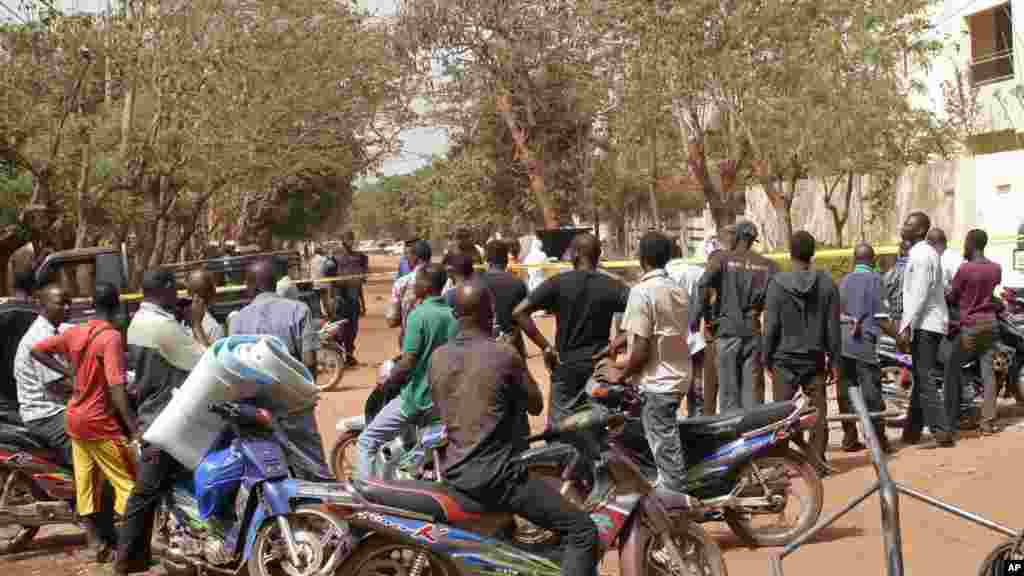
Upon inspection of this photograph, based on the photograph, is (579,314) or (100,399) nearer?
(100,399)

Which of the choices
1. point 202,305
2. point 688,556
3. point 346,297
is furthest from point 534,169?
point 688,556

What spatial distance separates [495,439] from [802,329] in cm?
459

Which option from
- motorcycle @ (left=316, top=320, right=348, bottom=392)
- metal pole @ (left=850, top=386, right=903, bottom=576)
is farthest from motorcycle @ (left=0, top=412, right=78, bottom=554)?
motorcycle @ (left=316, top=320, right=348, bottom=392)

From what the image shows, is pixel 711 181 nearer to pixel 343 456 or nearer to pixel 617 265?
pixel 617 265

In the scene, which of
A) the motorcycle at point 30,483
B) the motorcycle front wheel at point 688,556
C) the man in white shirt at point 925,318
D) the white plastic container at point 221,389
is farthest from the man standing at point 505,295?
the motorcycle front wheel at point 688,556

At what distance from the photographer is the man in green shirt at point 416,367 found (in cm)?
877

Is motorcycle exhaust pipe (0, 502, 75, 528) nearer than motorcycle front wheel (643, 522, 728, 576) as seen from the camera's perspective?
No

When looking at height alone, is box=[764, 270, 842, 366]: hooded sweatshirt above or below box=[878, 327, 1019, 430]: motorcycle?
above

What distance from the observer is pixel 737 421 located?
27.1 ft

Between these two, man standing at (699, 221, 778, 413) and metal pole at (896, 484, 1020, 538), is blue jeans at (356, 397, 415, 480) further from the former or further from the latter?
metal pole at (896, 484, 1020, 538)

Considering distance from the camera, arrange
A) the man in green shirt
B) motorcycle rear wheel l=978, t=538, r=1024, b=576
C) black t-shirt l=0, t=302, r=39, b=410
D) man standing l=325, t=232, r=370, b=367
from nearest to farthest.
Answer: motorcycle rear wheel l=978, t=538, r=1024, b=576, the man in green shirt, black t-shirt l=0, t=302, r=39, b=410, man standing l=325, t=232, r=370, b=367

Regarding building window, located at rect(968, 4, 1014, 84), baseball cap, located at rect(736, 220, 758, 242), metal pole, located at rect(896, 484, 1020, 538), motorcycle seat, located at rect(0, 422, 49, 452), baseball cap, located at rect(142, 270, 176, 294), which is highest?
building window, located at rect(968, 4, 1014, 84)

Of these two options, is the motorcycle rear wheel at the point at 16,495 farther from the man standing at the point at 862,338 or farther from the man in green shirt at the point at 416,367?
the man standing at the point at 862,338

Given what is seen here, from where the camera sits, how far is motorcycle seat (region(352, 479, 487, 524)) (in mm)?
6152
